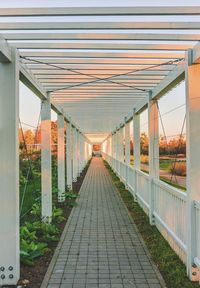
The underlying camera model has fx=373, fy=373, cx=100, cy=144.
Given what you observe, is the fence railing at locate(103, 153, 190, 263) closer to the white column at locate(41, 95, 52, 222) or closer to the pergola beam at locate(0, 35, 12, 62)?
the white column at locate(41, 95, 52, 222)

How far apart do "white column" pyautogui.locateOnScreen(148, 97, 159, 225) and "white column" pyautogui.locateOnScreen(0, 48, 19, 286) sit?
13.4 feet

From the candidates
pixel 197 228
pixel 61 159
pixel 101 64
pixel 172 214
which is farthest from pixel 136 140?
pixel 197 228

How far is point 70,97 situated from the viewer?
9.51 meters

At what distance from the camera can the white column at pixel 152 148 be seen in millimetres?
8062

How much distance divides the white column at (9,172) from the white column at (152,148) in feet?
13.4

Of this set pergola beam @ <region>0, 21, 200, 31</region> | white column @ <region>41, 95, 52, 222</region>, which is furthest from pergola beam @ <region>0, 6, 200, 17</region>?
white column @ <region>41, 95, 52, 222</region>

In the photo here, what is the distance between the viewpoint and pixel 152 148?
8312mm

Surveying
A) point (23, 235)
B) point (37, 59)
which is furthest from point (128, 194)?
point (37, 59)

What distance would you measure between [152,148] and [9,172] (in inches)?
173

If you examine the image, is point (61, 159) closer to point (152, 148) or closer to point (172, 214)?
point (152, 148)

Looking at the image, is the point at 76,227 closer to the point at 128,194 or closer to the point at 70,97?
the point at 70,97

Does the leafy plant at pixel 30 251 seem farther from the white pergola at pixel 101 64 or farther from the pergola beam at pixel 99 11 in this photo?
the pergola beam at pixel 99 11

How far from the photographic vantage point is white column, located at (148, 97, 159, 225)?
8.06 meters

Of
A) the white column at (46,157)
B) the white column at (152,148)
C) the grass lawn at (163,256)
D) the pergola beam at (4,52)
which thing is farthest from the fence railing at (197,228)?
the white column at (46,157)
